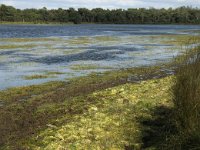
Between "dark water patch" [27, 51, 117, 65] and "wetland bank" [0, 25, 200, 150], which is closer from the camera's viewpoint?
"wetland bank" [0, 25, 200, 150]

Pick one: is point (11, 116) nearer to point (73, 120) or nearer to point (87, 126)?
point (73, 120)

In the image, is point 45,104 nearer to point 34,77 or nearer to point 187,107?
point 187,107

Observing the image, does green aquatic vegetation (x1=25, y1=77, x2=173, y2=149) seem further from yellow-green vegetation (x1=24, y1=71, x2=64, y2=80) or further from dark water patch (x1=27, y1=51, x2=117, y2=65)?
dark water patch (x1=27, y1=51, x2=117, y2=65)

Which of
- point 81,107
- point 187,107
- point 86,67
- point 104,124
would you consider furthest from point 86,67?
point 187,107

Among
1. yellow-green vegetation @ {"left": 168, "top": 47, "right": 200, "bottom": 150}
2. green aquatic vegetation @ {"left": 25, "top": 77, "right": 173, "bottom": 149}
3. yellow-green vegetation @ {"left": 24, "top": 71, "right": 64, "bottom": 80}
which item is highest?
yellow-green vegetation @ {"left": 168, "top": 47, "right": 200, "bottom": 150}

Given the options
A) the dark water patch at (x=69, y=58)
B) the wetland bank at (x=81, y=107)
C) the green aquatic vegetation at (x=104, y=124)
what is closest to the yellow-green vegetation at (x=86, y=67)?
the wetland bank at (x=81, y=107)

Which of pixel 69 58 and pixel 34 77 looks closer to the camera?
pixel 34 77

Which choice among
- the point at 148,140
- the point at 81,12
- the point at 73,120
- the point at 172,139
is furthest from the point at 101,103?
the point at 81,12

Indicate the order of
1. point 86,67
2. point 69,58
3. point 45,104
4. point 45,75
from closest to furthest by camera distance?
point 45,104
point 45,75
point 86,67
point 69,58

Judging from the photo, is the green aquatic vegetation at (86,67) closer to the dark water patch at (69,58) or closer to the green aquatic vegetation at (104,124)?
the dark water patch at (69,58)

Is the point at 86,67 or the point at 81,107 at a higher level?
the point at 81,107

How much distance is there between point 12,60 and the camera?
29.5 m

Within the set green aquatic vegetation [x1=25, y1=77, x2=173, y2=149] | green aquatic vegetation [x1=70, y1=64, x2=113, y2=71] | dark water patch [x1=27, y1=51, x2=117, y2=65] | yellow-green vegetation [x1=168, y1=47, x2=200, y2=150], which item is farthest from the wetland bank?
dark water patch [x1=27, y1=51, x2=117, y2=65]

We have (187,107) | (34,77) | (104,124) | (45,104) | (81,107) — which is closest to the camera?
(187,107)
